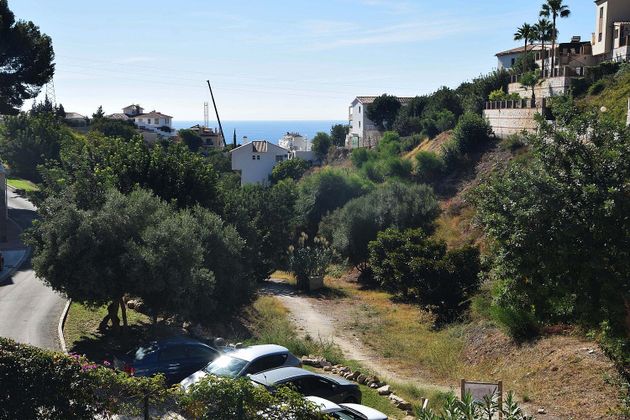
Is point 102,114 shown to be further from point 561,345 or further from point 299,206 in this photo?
point 561,345

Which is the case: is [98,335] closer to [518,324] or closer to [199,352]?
[199,352]

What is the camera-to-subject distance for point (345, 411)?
12.4 meters

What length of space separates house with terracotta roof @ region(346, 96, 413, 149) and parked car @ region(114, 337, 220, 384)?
2727 inches

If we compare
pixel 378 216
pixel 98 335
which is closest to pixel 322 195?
pixel 378 216

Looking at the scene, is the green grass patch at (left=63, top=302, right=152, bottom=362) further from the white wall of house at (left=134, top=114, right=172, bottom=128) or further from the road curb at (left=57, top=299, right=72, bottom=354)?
the white wall of house at (left=134, top=114, right=172, bottom=128)

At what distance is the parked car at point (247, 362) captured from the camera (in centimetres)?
1465

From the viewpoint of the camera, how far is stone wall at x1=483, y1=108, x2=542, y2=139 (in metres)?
49.5

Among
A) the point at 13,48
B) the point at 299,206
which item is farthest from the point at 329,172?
the point at 13,48

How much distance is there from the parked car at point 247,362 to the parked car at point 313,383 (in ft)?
2.28

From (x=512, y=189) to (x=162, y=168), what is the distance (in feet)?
61.7

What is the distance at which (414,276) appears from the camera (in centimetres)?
2923

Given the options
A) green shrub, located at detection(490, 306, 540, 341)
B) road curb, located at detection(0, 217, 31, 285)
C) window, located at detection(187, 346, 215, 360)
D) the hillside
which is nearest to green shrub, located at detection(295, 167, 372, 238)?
the hillside

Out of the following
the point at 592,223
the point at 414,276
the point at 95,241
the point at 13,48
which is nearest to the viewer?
the point at 592,223

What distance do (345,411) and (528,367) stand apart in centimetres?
835
